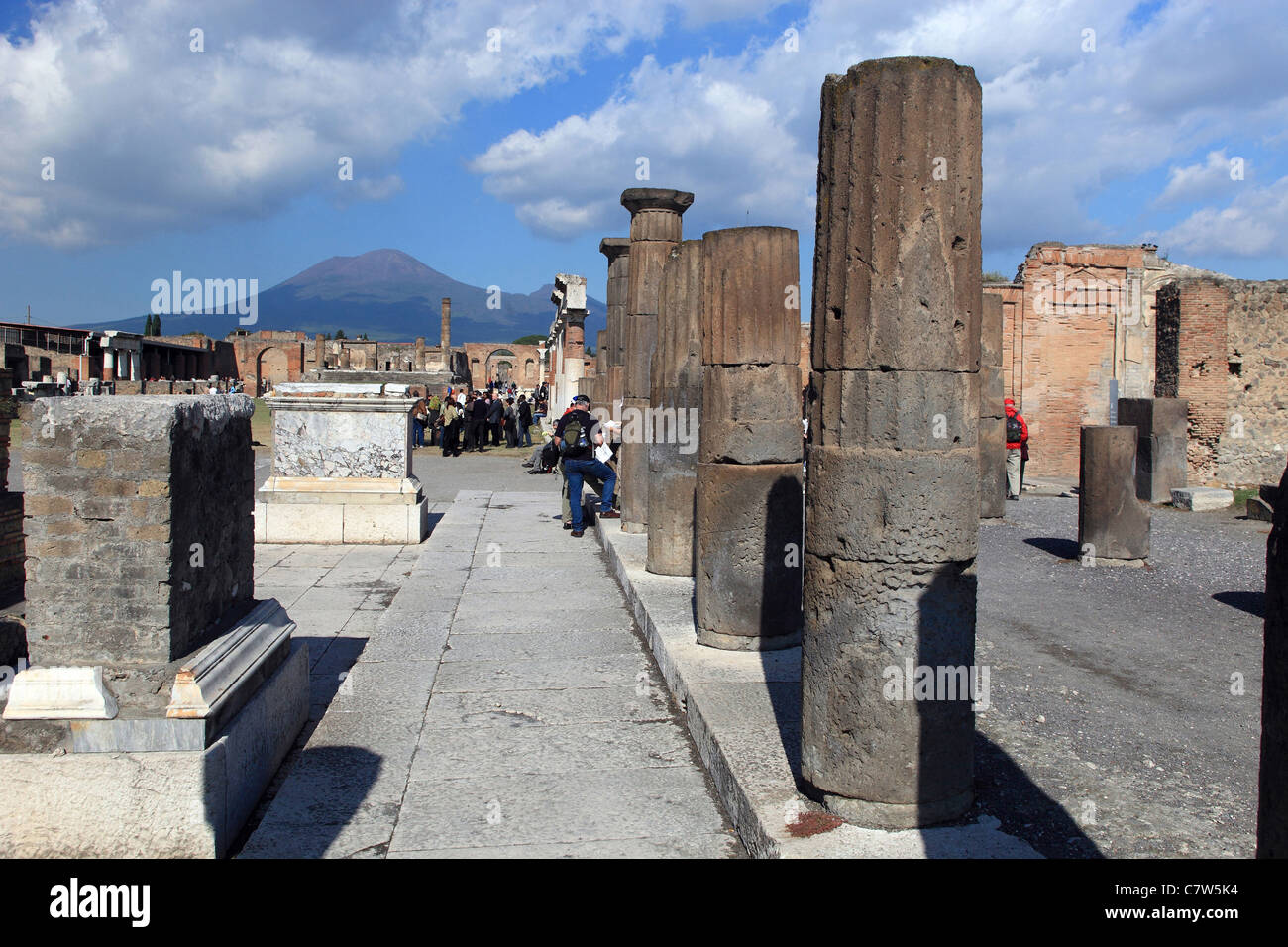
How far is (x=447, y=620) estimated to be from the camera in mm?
7484

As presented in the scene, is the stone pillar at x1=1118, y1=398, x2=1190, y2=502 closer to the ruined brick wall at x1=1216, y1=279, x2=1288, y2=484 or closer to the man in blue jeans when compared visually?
the ruined brick wall at x1=1216, y1=279, x2=1288, y2=484

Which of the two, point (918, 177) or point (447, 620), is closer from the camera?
point (918, 177)

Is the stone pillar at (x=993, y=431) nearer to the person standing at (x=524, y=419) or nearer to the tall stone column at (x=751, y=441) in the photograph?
the tall stone column at (x=751, y=441)

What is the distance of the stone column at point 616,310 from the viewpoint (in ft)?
50.2

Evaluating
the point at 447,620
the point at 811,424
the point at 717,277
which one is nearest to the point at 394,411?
the point at 447,620

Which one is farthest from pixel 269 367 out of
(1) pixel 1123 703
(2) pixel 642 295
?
(1) pixel 1123 703

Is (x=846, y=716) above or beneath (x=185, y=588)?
beneath

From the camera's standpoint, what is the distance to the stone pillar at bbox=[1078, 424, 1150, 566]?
33.0ft

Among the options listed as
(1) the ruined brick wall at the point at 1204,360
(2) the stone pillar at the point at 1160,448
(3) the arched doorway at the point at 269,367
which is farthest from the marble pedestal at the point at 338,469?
(3) the arched doorway at the point at 269,367

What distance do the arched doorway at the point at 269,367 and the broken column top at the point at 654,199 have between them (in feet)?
190

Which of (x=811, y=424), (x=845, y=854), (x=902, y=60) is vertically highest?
(x=902, y=60)

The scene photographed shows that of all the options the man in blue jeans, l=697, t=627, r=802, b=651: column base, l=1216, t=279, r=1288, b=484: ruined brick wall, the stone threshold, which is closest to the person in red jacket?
l=1216, t=279, r=1288, b=484: ruined brick wall
